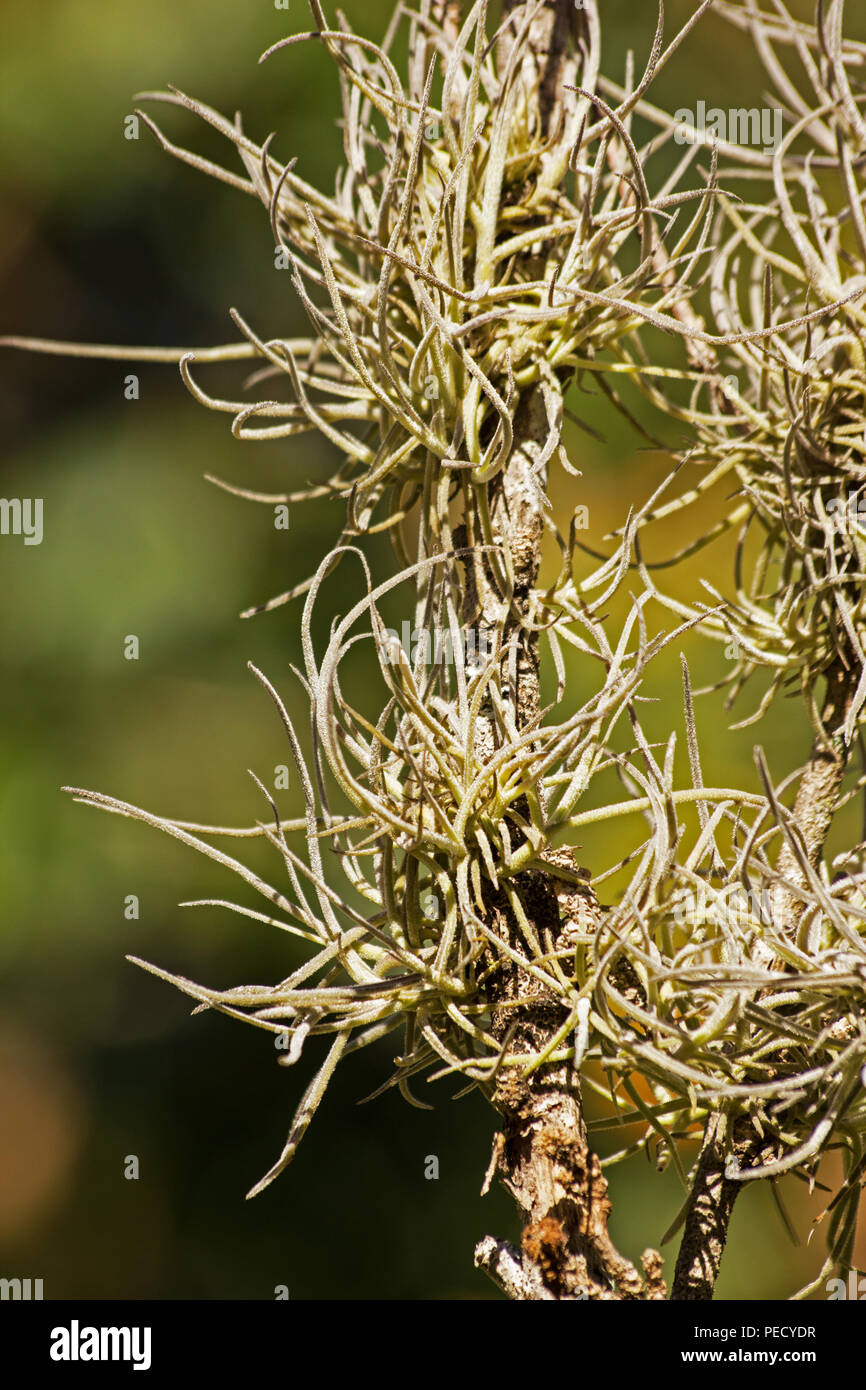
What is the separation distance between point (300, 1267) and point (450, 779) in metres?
1.08

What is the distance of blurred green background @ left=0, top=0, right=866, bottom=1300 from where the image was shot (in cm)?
114

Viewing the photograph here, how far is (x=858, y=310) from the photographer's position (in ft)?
1.06

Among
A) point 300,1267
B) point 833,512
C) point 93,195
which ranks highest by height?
point 93,195

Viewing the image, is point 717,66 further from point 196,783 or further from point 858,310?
point 858,310

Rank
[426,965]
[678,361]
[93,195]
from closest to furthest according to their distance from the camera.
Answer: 1. [426,965]
2. [678,361]
3. [93,195]

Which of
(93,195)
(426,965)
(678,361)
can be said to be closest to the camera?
(426,965)

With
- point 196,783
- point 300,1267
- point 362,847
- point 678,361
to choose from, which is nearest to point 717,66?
point 678,361

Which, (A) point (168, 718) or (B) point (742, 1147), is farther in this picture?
(A) point (168, 718)

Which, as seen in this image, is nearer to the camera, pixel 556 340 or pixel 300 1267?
pixel 556 340

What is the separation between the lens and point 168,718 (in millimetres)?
1179

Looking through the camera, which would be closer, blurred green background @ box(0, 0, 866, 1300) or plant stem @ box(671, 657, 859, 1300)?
plant stem @ box(671, 657, 859, 1300)

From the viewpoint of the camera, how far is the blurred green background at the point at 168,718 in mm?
1137

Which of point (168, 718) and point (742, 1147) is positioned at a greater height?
point (168, 718)

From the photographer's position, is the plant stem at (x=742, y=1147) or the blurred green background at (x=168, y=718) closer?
the plant stem at (x=742, y=1147)
